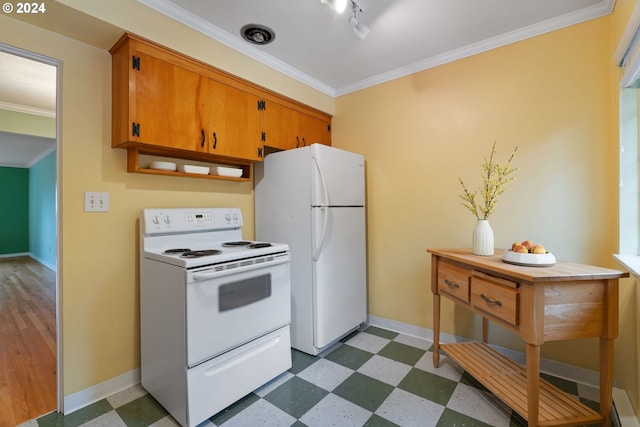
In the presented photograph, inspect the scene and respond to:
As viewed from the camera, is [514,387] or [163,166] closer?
[514,387]

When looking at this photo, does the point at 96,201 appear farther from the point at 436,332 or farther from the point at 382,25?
the point at 436,332

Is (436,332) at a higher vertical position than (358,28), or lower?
lower

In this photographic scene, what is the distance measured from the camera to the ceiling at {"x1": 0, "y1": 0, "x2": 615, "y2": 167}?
1743mm

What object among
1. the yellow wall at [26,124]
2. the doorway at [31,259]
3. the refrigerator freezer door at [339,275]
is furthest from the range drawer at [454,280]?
the yellow wall at [26,124]

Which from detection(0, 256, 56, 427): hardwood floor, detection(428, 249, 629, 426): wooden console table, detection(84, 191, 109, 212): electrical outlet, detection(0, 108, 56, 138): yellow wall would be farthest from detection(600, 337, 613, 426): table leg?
detection(0, 108, 56, 138): yellow wall

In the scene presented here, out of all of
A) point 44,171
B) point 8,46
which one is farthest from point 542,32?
point 44,171

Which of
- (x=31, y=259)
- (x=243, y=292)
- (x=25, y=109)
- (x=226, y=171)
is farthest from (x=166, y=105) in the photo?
(x=31, y=259)

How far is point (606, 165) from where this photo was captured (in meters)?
1.76

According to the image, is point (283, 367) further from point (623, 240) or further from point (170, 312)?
point (623, 240)

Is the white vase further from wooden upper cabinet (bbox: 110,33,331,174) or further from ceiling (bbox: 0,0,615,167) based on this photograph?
wooden upper cabinet (bbox: 110,33,331,174)

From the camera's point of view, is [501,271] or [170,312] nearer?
[501,271]

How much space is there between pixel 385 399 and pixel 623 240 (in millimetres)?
1625

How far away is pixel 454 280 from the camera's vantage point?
179cm

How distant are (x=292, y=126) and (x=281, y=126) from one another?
14 centimetres
